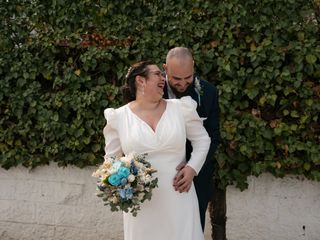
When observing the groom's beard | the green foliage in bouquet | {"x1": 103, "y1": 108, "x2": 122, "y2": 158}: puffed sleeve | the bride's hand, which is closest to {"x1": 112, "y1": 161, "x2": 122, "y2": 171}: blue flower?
{"x1": 103, "y1": 108, "x2": 122, "y2": 158}: puffed sleeve

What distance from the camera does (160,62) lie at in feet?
16.6

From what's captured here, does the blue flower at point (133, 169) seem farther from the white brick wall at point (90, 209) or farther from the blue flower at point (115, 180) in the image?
the white brick wall at point (90, 209)

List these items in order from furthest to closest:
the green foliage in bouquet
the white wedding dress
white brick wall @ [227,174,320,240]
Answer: white brick wall @ [227,174,320,240] < the green foliage in bouquet < the white wedding dress

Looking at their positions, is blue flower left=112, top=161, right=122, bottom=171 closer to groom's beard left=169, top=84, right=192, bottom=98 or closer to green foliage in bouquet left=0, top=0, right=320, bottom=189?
groom's beard left=169, top=84, right=192, bottom=98

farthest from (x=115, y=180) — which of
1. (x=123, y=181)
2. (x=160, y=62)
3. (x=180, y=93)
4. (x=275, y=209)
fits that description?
(x=275, y=209)

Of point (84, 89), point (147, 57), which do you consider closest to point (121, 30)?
point (147, 57)

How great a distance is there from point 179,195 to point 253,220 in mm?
1793

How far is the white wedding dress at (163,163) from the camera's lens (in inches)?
139

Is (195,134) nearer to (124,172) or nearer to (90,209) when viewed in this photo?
(124,172)

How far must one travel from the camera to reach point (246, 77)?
489cm

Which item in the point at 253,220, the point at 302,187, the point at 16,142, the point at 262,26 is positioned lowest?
the point at 253,220

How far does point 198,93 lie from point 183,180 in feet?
2.29

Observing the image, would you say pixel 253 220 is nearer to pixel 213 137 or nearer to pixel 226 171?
pixel 226 171

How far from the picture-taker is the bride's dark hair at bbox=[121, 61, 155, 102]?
3.59m
